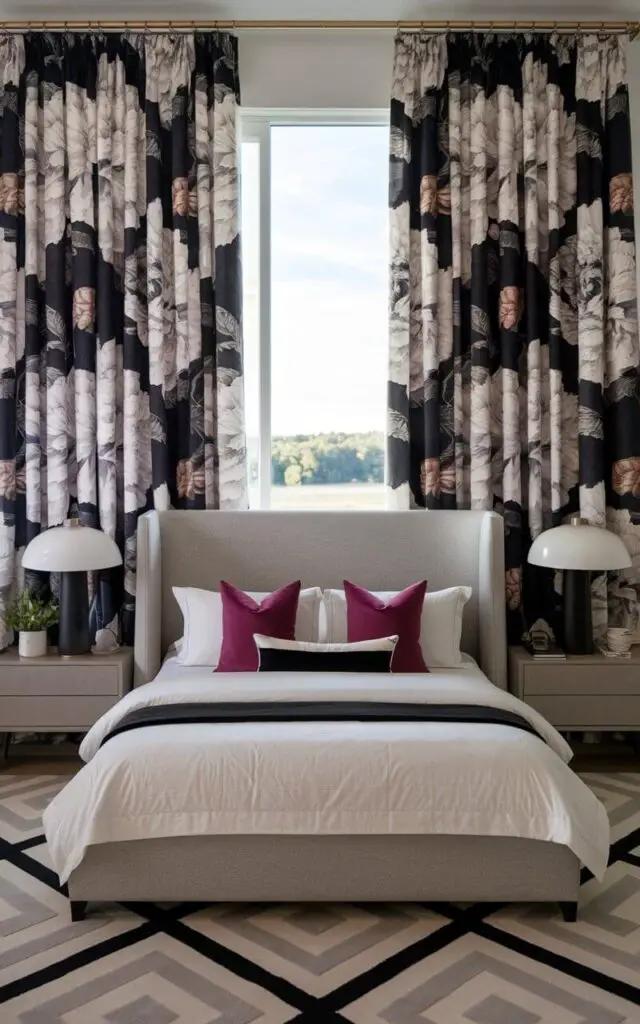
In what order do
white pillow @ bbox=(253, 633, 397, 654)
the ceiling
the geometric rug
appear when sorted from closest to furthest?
the geometric rug
white pillow @ bbox=(253, 633, 397, 654)
the ceiling

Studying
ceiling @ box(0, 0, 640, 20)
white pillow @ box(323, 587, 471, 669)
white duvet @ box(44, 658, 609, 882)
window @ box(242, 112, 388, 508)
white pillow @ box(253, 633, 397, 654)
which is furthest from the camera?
window @ box(242, 112, 388, 508)

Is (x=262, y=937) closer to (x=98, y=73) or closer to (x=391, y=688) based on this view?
(x=391, y=688)

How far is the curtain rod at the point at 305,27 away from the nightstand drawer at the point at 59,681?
276 centimetres

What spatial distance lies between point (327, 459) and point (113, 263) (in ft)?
4.32

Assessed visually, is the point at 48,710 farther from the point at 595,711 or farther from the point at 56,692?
the point at 595,711

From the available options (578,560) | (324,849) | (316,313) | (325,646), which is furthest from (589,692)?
(316,313)

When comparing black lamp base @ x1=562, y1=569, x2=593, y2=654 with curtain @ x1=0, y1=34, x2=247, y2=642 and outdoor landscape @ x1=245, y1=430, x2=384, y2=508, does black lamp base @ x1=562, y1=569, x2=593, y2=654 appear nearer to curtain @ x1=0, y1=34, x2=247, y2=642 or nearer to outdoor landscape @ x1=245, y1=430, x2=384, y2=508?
outdoor landscape @ x1=245, y1=430, x2=384, y2=508

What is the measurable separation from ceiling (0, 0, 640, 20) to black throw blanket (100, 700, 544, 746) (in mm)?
2940

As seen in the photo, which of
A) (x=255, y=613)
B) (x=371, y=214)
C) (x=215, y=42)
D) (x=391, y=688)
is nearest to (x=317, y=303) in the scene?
(x=371, y=214)

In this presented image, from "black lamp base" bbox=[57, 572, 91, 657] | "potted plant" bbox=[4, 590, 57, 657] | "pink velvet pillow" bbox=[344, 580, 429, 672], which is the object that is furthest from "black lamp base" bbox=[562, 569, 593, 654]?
"potted plant" bbox=[4, 590, 57, 657]

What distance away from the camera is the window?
4547 mm

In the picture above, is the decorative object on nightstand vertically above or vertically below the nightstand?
above

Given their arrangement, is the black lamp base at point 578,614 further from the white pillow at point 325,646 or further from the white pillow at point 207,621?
the white pillow at point 207,621

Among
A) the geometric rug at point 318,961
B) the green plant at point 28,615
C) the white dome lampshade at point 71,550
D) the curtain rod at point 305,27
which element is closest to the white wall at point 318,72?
the curtain rod at point 305,27
